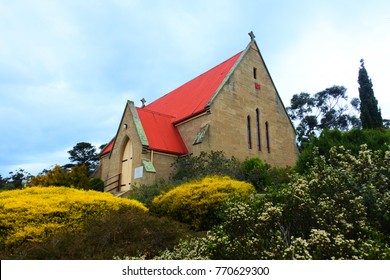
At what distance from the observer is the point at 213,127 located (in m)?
20.5

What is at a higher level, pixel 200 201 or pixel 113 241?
pixel 200 201

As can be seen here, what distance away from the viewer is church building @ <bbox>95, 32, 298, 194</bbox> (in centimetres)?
1972

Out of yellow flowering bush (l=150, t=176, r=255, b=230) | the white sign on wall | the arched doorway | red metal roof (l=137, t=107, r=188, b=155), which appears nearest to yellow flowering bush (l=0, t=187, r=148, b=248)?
yellow flowering bush (l=150, t=176, r=255, b=230)

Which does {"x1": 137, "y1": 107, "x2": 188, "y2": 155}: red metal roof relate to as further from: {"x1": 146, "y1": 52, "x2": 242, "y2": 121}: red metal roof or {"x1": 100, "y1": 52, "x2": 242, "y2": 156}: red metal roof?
{"x1": 146, "y1": 52, "x2": 242, "y2": 121}: red metal roof

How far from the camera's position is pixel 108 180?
77.0ft

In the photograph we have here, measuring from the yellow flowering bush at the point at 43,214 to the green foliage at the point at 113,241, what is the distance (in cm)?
87

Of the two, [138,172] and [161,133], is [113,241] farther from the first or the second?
[161,133]

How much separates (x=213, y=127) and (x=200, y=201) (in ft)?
35.6

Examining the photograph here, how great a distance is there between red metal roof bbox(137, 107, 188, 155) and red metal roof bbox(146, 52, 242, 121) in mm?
1085

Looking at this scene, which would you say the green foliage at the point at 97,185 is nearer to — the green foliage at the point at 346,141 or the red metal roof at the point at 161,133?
the red metal roof at the point at 161,133

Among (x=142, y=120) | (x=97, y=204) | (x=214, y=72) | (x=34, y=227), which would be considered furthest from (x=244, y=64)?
(x=34, y=227)

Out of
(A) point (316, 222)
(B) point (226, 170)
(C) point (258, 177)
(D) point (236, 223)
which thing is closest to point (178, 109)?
(B) point (226, 170)

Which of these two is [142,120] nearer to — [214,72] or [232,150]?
[232,150]

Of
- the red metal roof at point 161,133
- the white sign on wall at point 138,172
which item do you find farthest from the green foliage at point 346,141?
the white sign on wall at point 138,172
